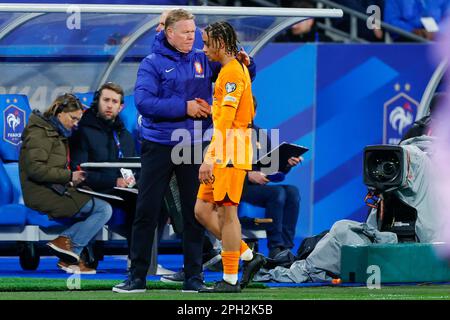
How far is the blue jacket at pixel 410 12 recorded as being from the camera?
15.9m

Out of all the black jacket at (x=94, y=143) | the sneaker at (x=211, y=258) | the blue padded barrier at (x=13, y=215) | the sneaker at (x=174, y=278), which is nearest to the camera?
the sneaker at (x=174, y=278)

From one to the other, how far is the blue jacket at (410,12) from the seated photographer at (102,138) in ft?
15.9

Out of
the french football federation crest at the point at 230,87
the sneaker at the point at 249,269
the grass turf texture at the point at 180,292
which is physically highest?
the french football federation crest at the point at 230,87

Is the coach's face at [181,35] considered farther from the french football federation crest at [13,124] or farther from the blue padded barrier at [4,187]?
the french football federation crest at [13,124]

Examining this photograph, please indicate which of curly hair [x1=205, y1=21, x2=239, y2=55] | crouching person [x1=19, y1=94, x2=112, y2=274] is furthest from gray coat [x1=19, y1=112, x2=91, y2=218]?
curly hair [x1=205, y1=21, x2=239, y2=55]

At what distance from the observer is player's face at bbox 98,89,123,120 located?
39.3 ft

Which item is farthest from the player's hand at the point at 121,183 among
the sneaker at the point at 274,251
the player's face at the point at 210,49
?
the player's face at the point at 210,49

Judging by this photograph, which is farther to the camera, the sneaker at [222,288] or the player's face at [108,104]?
the player's face at [108,104]

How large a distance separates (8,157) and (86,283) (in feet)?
9.27

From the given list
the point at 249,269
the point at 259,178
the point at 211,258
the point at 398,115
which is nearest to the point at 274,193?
the point at 259,178

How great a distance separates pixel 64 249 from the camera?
37.7 ft

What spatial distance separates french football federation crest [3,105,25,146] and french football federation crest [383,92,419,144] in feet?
14.1

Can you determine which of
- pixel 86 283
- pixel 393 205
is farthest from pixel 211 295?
Answer: pixel 393 205

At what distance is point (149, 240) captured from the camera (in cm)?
914
